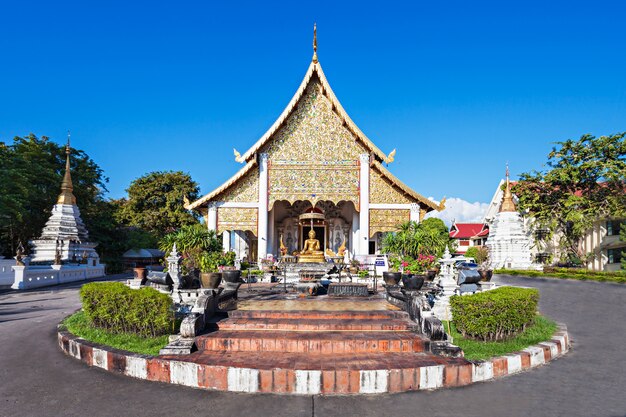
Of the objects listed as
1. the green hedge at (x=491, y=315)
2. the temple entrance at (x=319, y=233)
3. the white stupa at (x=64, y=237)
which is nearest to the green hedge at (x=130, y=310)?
the green hedge at (x=491, y=315)

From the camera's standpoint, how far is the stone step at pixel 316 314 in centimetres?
683

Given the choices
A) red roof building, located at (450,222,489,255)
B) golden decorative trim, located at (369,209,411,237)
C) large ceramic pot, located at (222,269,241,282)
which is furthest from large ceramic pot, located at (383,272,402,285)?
red roof building, located at (450,222,489,255)

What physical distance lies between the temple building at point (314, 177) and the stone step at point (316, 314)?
32.3 feet

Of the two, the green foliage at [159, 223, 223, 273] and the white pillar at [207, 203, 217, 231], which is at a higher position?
the white pillar at [207, 203, 217, 231]

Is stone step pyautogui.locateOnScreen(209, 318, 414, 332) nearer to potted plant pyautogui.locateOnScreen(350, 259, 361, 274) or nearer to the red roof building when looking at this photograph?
potted plant pyautogui.locateOnScreen(350, 259, 361, 274)

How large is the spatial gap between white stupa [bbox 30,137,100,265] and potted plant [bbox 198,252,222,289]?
45.2 ft

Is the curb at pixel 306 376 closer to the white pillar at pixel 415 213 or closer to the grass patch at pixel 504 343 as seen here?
the grass patch at pixel 504 343

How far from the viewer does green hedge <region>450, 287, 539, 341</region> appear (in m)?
6.24

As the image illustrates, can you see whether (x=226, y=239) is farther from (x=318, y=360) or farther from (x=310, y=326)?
(x=318, y=360)

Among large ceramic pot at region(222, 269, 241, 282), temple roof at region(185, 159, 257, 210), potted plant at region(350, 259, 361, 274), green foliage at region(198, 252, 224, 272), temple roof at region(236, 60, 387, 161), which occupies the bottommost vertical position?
potted plant at region(350, 259, 361, 274)

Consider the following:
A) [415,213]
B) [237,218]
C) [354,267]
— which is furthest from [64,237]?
[415,213]

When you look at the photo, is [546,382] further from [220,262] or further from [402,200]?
[402,200]

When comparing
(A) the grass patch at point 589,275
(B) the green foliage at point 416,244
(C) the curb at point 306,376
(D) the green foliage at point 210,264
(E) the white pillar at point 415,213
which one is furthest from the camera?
(A) the grass patch at point 589,275

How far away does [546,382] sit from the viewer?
4.87 meters
